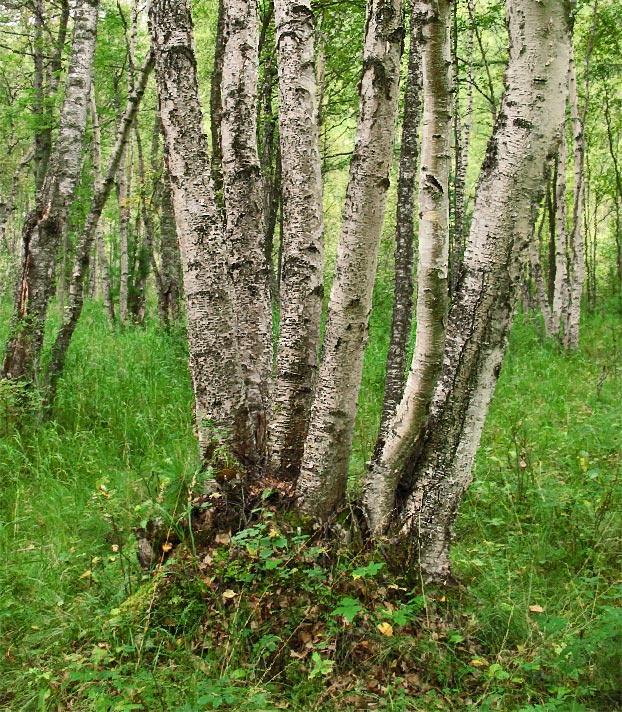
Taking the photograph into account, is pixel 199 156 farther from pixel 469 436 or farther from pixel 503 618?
pixel 503 618

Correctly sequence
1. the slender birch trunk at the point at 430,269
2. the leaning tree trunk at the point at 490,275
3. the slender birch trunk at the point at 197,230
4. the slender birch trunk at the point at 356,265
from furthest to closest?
the slender birch trunk at the point at 197,230
the slender birch trunk at the point at 356,265
the slender birch trunk at the point at 430,269
the leaning tree trunk at the point at 490,275

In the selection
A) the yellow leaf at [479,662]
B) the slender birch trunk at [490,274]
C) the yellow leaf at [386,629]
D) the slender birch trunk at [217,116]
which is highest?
the slender birch trunk at [217,116]

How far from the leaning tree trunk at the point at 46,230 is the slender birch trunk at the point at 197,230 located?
2847 mm

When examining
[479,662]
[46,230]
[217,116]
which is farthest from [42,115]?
[479,662]

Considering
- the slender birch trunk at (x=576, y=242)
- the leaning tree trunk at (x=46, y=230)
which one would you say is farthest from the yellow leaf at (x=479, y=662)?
the slender birch trunk at (x=576, y=242)

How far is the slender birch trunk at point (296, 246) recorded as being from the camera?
350 cm

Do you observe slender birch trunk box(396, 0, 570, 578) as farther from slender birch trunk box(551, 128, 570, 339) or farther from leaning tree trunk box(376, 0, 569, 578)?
slender birch trunk box(551, 128, 570, 339)

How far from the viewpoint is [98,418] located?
5871 mm

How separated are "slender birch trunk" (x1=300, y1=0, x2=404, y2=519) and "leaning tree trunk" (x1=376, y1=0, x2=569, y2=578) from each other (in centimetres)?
46

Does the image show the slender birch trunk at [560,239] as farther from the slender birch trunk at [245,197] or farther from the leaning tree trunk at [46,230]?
the leaning tree trunk at [46,230]

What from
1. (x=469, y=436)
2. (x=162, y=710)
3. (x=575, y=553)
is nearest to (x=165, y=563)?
(x=162, y=710)

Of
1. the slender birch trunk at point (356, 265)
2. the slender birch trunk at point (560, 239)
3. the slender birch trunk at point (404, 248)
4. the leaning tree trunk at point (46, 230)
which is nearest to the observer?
the slender birch trunk at point (356, 265)

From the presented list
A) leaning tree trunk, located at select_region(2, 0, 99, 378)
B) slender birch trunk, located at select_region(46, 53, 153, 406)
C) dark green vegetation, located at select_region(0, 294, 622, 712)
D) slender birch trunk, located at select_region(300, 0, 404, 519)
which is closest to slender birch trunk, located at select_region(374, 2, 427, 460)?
dark green vegetation, located at select_region(0, 294, 622, 712)

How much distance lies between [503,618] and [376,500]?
35.0 inches
